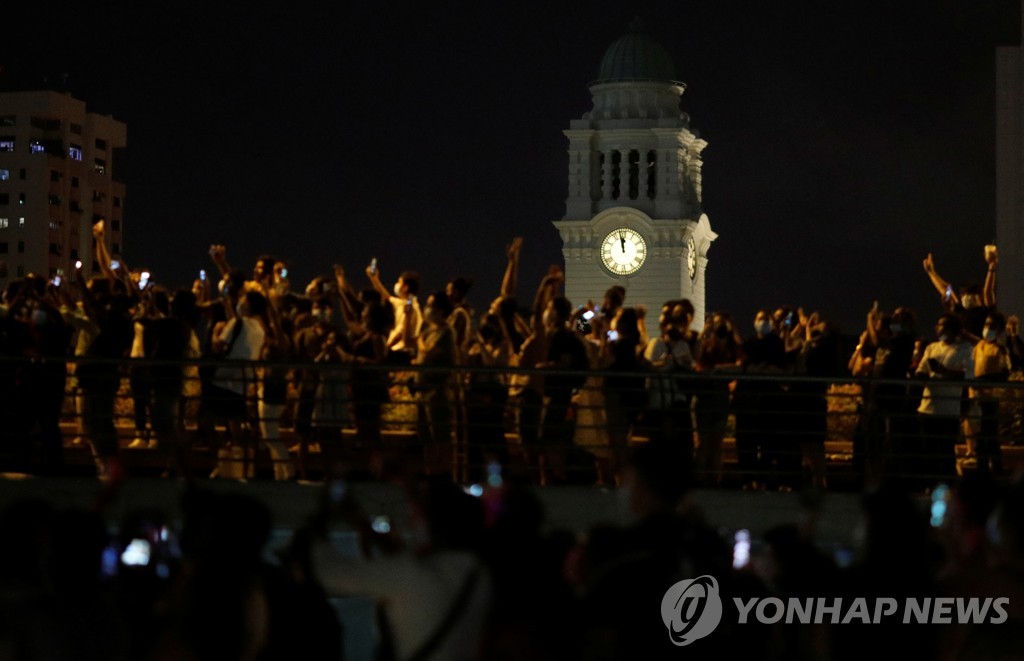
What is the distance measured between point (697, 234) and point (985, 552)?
341ft

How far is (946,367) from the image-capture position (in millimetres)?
15398

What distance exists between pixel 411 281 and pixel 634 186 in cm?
9564

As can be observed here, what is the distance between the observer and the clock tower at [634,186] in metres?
107

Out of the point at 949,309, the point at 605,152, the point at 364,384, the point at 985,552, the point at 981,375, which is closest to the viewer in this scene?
the point at 985,552

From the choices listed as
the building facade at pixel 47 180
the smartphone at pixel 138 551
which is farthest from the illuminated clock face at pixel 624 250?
the smartphone at pixel 138 551

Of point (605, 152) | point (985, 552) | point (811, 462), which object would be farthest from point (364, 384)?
point (605, 152)

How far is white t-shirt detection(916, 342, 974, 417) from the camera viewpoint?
49.3 feet

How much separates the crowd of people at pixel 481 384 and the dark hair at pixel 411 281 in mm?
24

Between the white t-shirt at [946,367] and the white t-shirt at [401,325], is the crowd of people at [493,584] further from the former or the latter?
the white t-shirt at [401,325]

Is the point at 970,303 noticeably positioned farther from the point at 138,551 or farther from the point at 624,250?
the point at 624,250

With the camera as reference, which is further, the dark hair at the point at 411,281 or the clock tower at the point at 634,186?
the clock tower at the point at 634,186

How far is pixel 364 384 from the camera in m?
14.5

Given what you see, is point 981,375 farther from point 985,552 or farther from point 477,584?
point 477,584

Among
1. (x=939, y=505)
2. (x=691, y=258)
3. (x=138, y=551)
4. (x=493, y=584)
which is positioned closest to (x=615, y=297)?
(x=939, y=505)
